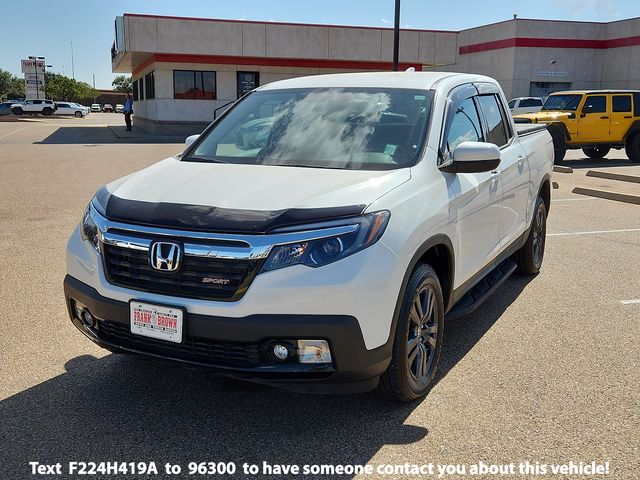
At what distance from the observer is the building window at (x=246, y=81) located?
3162 centimetres

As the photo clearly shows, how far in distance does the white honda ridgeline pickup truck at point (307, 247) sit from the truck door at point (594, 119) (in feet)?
48.6

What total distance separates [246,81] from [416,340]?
98.0ft

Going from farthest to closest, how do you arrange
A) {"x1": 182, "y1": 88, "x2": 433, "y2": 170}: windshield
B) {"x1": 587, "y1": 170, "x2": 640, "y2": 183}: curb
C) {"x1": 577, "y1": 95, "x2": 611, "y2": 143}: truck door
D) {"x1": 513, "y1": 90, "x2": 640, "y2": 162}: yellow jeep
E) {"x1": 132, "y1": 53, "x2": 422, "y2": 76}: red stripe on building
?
{"x1": 132, "y1": 53, "x2": 422, "y2": 76}: red stripe on building
{"x1": 577, "y1": 95, "x2": 611, "y2": 143}: truck door
{"x1": 513, "y1": 90, "x2": 640, "y2": 162}: yellow jeep
{"x1": 587, "y1": 170, "x2": 640, "y2": 183}: curb
{"x1": 182, "y1": 88, "x2": 433, "y2": 170}: windshield

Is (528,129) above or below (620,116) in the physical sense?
below

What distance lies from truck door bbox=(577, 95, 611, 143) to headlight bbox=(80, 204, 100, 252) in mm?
16638

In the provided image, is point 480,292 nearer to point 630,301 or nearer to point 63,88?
point 630,301

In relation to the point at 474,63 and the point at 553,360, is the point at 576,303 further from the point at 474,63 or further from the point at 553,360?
the point at 474,63

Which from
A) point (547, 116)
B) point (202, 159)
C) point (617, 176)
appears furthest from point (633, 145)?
point (202, 159)

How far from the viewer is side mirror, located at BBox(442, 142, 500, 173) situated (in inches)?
146

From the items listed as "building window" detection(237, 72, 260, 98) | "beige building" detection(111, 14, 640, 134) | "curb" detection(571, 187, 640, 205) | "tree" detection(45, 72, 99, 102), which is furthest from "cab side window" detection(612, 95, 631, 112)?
"tree" detection(45, 72, 99, 102)

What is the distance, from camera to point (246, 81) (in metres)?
31.8

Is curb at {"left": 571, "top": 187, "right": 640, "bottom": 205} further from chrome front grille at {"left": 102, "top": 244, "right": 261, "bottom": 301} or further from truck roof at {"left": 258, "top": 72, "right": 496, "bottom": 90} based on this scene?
chrome front grille at {"left": 102, "top": 244, "right": 261, "bottom": 301}

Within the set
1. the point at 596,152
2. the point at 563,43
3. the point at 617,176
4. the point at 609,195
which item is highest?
the point at 563,43

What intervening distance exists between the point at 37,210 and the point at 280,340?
791cm
